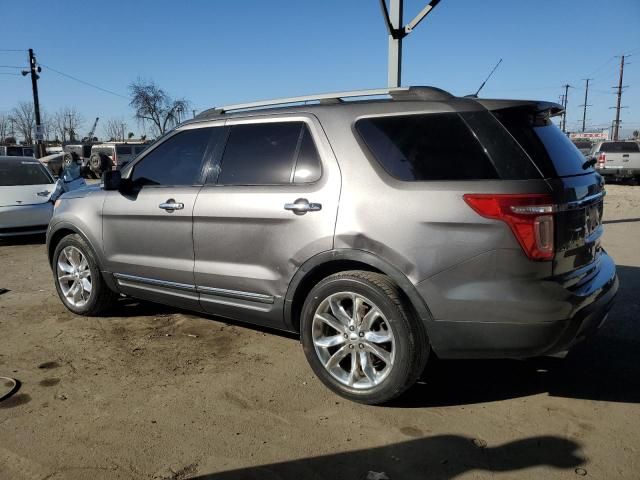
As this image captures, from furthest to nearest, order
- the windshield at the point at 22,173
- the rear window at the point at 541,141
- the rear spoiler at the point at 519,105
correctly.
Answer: the windshield at the point at 22,173, the rear spoiler at the point at 519,105, the rear window at the point at 541,141

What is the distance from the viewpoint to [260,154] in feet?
12.3

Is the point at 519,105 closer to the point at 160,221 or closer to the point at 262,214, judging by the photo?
the point at 262,214

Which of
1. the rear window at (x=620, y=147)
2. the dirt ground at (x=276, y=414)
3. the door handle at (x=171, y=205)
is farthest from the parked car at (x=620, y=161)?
the door handle at (x=171, y=205)

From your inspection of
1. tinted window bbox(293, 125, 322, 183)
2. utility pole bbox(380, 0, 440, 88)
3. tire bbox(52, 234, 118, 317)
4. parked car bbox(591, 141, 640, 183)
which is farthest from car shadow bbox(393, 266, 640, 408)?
parked car bbox(591, 141, 640, 183)

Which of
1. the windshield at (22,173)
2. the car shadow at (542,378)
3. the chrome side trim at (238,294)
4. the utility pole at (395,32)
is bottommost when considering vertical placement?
the car shadow at (542,378)

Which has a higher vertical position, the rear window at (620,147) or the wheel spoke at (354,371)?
the rear window at (620,147)

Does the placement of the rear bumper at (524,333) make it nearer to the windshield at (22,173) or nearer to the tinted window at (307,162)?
the tinted window at (307,162)

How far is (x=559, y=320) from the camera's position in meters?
2.72

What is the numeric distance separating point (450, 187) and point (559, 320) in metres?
0.88

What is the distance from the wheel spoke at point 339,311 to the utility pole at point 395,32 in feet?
14.6

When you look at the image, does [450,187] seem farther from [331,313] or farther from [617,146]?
[617,146]

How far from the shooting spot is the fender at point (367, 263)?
2.94m

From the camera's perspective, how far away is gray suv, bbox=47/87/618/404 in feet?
9.00

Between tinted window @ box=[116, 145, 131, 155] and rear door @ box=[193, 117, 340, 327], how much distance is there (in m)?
32.2
